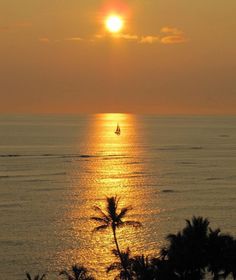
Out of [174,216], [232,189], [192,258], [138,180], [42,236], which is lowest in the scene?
[192,258]

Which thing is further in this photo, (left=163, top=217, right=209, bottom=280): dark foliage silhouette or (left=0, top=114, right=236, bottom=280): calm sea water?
(left=0, top=114, right=236, bottom=280): calm sea water

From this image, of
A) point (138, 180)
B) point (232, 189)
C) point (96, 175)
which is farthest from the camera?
point (96, 175)

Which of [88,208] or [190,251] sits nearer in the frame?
[190,251]

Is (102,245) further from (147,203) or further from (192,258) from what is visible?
(192,258)

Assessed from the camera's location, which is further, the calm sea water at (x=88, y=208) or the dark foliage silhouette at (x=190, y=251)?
the calm sea water at (x=88, y=208)

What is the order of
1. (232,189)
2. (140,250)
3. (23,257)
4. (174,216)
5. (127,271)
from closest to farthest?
(127,271) → (23,257) → (140,250) → (174,216) → (232,189)

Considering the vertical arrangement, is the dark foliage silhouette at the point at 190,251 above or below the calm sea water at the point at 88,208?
below

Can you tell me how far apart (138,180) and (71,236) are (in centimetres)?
7275

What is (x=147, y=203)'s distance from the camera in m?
129

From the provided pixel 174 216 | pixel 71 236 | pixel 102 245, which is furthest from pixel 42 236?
pixel 174 216

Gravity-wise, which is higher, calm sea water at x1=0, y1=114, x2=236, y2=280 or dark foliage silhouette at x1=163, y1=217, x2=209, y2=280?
calm sea water at x1=0, y1=114, x2=236, y2=280

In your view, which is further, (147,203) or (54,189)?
(54,189)

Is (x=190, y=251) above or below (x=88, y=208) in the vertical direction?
below

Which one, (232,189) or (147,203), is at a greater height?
(232,189)
